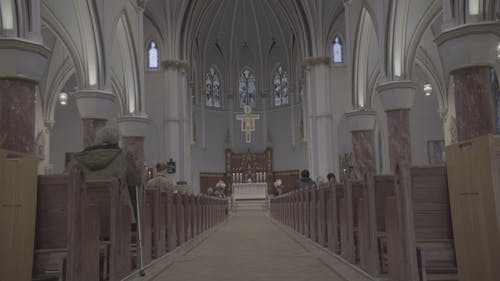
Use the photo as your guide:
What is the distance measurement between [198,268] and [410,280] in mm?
2545

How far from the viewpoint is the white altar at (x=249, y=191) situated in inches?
1024

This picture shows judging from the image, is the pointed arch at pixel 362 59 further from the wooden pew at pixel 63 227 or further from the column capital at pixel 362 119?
the wooden pew at pixel 63 227

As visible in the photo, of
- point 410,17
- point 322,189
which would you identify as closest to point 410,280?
point 322,189

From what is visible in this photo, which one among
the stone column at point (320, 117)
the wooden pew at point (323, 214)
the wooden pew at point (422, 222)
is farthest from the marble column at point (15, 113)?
the stone column at point (320, 117)

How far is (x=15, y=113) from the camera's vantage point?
27.2 ft

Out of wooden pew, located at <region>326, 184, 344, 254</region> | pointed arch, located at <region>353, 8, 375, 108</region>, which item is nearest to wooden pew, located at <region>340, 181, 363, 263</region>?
wooden pew, located at <region>326, 184, 344, 254</region>

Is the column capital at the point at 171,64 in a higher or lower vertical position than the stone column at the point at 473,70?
higher

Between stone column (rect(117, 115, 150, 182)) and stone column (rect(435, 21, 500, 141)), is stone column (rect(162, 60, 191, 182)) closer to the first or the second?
stone column (rect(117, 115, 150, 182))

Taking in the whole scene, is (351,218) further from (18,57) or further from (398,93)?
(398,93)

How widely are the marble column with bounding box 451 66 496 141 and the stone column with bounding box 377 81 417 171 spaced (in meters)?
3.97

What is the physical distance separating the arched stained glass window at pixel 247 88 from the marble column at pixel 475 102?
25.5 m

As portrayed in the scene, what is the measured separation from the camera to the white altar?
2600cm

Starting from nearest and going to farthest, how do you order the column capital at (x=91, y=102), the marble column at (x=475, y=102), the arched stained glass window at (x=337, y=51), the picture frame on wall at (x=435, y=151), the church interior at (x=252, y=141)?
1. the church interior at (x=252, y=141)
2. the marble column at (x=475, y=102)
3. the column capital at (x=91, y=102)
4. the picture frame on wall at (x=435, y=151)
5. the arched stained glass window at (x=337, y=51)

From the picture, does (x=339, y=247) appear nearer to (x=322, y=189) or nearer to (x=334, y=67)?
(x=322, y=189)
